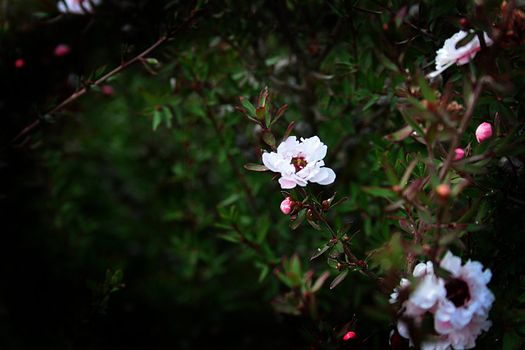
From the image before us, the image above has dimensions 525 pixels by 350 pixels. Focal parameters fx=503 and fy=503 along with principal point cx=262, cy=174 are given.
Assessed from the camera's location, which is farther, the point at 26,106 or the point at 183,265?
the point at 183,265

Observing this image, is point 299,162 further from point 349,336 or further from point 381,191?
point 349,336

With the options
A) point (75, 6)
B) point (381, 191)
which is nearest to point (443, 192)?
point (381, 191)

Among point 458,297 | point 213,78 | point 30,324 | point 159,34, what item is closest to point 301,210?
point 458,297

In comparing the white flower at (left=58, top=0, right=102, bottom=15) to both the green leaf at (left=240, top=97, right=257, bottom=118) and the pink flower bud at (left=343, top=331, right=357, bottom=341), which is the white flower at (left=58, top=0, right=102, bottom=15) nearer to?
the green leaf at (left=240, top=97, right=257, bottom=118)

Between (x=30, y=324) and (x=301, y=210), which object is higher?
(x=301, y=210)

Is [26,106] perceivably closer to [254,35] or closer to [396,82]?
[254,35]

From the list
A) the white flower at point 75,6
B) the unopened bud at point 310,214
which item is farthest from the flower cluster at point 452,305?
the white flower at point 75,6

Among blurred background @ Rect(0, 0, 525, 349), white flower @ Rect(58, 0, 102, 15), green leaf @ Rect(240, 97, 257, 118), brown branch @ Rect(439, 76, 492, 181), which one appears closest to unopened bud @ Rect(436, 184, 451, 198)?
brown branch @ Rect(439, 76, 492, 181)
